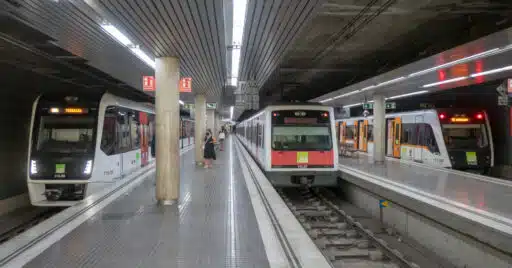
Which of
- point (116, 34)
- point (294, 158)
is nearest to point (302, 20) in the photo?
point (116, 34)

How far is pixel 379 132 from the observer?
16828 millimetres

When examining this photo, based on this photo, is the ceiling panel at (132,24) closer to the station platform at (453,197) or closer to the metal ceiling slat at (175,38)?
the metal ceiling slat at (175,38)

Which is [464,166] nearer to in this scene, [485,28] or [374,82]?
[374,82]

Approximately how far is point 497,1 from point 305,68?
8.90 meters

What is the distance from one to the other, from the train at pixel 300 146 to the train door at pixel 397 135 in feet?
24.9

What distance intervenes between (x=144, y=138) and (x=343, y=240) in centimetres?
939

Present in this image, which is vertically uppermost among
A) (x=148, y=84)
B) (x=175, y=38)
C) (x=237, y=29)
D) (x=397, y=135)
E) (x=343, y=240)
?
(x=237, y=29)

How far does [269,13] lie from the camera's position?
7.61m

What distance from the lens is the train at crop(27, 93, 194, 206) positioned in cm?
1004

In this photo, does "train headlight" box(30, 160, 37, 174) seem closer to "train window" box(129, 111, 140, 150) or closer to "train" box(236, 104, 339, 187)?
"train window" box(129, 111, 140, 150)

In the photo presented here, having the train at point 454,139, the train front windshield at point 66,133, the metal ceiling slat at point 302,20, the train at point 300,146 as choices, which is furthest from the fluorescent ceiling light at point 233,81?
the train at point 454,139

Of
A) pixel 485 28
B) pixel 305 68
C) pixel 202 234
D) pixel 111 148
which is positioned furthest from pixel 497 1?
pixel 111 148

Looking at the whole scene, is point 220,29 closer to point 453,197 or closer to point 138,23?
point 138,23

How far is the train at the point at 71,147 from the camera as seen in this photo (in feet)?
32.9
